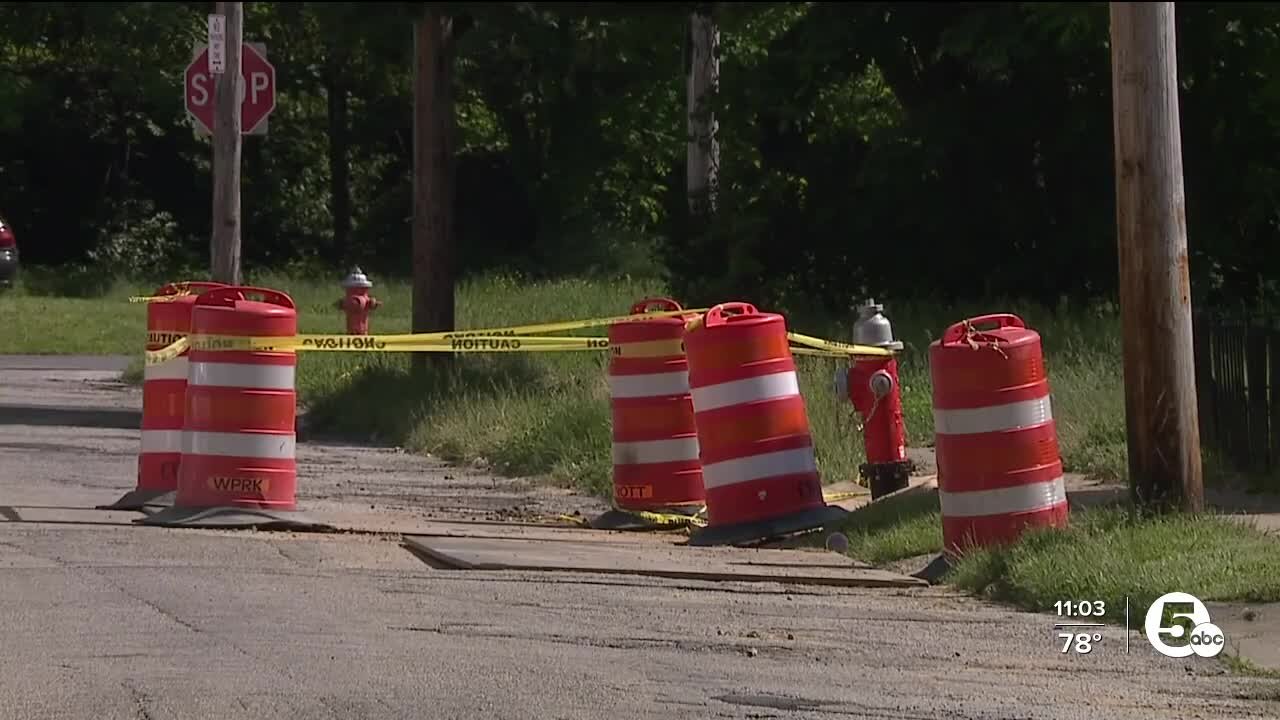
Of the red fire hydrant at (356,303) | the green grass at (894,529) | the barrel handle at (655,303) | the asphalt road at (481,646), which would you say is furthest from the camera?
the red fire hydrant at (356,303)

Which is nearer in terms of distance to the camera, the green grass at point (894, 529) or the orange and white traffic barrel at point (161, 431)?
the green grass at point (894, 529)

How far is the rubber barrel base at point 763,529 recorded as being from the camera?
37.1 feet

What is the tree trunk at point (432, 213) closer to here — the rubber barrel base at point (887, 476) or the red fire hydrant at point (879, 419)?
the red fire hydrant at point (879, 419)

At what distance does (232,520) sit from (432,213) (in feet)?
26.4

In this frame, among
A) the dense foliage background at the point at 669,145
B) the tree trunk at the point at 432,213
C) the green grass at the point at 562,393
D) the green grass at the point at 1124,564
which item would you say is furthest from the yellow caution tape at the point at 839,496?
the tree trunk at the point at 432,213

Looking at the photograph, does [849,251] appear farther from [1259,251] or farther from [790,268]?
[1259,251]

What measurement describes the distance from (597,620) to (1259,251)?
452 inches

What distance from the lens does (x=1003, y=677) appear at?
7.59 metres

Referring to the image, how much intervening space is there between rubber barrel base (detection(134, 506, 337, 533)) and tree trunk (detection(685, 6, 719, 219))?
1032 centimetres

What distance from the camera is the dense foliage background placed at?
3.19 meters

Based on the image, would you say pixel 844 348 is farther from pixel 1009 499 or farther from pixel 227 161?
pixel 227 161

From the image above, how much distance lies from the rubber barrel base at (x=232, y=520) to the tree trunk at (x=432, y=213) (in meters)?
7.01

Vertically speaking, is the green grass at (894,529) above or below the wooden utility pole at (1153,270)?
below

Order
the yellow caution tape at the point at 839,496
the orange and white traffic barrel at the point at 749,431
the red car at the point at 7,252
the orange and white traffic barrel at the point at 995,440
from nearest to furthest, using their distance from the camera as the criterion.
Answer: the orange and white traffic barrel at the point at 995,440, the orange and white traffic barrel at the point at 749,431, the yellow caution tape at the point at 839,496, the red car at the point at 7,252
